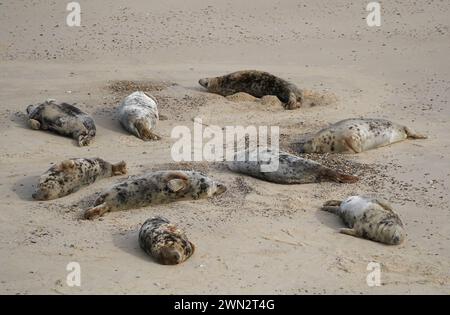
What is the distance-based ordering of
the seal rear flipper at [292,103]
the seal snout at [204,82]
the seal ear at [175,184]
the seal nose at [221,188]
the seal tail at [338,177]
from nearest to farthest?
the seal ear at [175,184], the seal nose at [221,188], the seal tail at [338,177], the seal rear flipper at [292,103], the seal snout at [204,82]

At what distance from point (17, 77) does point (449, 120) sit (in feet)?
17.4

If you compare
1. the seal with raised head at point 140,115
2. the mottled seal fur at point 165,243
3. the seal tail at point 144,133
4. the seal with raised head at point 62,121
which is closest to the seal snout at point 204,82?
the seal with raised head at point 140,115

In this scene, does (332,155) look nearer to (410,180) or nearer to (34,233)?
(410,180)

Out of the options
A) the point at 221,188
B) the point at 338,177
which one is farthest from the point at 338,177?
Answer: the point at 221,188

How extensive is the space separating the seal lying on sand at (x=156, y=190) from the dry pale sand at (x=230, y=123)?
0.11 meters

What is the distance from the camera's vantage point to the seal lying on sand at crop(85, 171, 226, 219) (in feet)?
23.8

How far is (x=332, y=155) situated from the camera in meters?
8.60

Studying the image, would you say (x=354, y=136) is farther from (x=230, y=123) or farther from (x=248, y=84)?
(x=248, y=84)

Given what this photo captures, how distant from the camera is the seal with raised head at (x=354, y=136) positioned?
8656mm

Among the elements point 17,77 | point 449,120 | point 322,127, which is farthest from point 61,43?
point 449,120

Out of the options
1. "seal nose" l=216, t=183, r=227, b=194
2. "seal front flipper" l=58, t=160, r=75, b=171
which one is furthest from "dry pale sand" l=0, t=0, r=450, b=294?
"seal front flipper" l=58, t=160, r=75, b=171

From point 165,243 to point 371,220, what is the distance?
1695mm

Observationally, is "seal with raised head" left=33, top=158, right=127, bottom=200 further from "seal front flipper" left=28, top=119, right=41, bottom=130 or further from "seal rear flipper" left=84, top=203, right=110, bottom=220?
"seal front flipper" left=28, top=119, right=41, bottom=130

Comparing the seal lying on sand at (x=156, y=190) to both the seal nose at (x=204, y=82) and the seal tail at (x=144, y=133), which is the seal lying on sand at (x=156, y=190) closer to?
the seal tail at (x=144, y=133)
